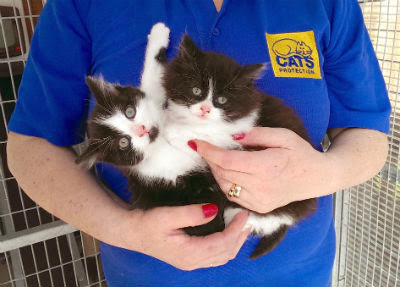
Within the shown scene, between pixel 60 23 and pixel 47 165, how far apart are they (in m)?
0.39

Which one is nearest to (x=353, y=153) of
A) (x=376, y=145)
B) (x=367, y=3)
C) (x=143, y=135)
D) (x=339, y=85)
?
(x=376, y=145)

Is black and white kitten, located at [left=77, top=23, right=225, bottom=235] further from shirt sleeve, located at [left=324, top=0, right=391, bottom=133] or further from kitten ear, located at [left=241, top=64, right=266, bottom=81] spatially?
shirt sleeve, located at [left=324, top=0, right=391, bottom=133]

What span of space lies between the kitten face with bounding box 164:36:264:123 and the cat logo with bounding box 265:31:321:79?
104 mm

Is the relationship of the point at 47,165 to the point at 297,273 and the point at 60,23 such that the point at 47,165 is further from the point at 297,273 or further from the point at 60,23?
the point at 297,273

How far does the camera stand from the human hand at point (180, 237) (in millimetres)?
875

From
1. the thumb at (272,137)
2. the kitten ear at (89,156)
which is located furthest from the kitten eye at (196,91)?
the kitten ear at (89,156)

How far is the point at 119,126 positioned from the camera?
0.98 m

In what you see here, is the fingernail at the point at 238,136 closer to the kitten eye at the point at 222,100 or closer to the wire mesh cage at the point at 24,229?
the kitten eye at the point at 222,100

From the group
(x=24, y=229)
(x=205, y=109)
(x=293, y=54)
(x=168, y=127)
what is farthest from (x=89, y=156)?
(x=24, y=229)

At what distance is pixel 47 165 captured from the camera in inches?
38.2

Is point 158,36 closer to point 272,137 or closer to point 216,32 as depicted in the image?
point 216,32

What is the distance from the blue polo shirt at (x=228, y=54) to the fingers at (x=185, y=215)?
225 mm

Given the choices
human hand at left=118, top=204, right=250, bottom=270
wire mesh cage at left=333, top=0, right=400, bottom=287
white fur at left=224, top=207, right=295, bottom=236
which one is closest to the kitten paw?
human hand at left=118, top=204, right=250, bottom=270

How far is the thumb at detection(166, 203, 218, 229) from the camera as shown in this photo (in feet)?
2.84
